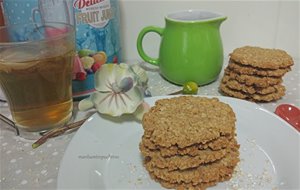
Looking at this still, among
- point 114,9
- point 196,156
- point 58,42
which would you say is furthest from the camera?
point 114,9

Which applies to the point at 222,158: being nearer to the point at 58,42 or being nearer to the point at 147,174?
the point at 147,174

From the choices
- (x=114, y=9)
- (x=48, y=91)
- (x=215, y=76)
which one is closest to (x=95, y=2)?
(x=114, y=9)

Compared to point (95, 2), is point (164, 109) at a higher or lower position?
lower

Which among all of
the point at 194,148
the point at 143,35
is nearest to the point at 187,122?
the point at 194,148

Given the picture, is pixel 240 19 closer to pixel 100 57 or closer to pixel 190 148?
pixel 100 57

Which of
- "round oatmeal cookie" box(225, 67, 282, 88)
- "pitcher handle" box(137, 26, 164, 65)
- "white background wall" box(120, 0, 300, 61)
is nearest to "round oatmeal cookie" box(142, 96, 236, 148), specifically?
"round oatmeal cookie" box(225, 67, 282, 88)

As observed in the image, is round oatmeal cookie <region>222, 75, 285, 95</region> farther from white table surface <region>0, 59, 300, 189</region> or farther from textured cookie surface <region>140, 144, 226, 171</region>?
textured cookie surface <region>140, 144, 226, 171</region>

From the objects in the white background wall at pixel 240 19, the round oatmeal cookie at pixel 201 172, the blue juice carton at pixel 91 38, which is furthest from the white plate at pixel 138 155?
the white background wall at pixel 240 19
